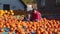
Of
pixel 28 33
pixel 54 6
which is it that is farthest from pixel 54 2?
pixel 28 33

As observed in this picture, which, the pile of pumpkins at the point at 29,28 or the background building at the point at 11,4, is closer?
the pile of pumpkins at the point at 29,28

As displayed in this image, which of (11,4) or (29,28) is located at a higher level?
(29,28)

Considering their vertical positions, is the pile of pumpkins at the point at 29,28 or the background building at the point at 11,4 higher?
the pile of pumpkins at the point at 29,28

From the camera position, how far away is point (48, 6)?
18.4 metres

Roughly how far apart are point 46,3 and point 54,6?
135 centimetres

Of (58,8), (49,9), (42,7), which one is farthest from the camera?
(42,7)

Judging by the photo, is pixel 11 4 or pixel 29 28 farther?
pixel 11 4

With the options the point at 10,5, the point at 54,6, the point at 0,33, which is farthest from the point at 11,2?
the point at 0,33

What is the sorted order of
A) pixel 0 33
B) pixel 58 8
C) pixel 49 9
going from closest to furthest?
1. pixel 0 33
2. pixel 58 8
3. pixel 49 9

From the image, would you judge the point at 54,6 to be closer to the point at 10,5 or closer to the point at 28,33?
the point at 10,5

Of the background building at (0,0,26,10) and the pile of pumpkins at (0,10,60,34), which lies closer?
the pile of pumpkins at (0,10,60,34)

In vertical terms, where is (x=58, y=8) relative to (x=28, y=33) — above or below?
below

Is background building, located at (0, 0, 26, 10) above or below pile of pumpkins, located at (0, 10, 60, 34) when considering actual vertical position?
below

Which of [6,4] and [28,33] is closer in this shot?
[28,33]
